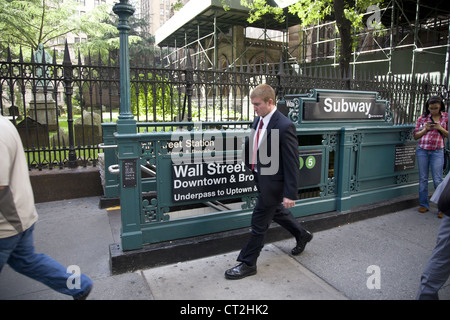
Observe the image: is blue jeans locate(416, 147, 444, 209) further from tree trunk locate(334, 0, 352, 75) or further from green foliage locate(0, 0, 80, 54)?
green foliage locate(0, 0, 80, 54)

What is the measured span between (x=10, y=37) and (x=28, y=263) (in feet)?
73.4

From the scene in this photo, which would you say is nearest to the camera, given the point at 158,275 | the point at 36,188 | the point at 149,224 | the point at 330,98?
the point at 158,275

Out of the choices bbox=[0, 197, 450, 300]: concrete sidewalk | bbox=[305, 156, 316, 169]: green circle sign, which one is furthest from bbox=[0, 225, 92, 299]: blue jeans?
bbox=[305, 156, 316, 169]: green circle sign

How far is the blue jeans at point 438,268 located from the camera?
2.60 meters

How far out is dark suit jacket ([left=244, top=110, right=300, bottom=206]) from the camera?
10.2ft

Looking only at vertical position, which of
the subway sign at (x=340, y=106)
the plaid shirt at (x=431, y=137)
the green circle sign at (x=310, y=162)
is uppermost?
the subway sign at (x=340, y=106)

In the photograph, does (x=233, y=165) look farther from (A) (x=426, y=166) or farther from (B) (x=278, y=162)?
(A) (x=426, y=166)

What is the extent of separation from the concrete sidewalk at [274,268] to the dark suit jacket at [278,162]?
0.90 metres

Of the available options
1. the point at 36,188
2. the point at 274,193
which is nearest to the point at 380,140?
the point at 274,193

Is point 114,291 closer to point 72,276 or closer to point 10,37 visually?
point 72,276

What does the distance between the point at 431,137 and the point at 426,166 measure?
1.65 feet

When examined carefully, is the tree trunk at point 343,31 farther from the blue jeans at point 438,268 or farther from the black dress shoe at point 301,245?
the blue jeans at point 438,268

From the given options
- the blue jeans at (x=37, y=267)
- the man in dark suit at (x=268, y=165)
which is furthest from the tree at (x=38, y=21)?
the man in dark suit at (x=268, y=165)

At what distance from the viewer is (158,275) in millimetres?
3373
